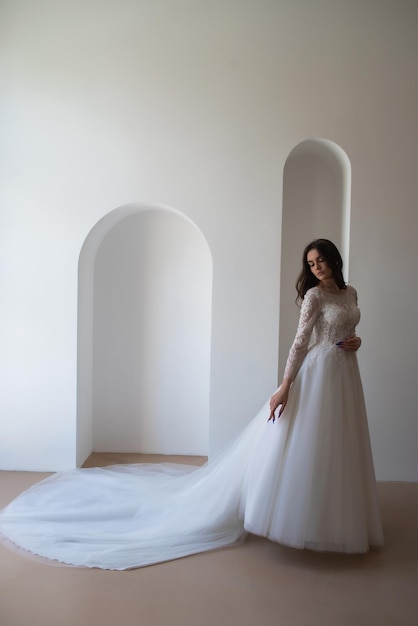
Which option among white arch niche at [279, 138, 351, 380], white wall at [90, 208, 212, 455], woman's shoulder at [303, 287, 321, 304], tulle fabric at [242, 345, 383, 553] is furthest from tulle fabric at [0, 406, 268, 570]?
white arch niche at [279, 138, 351, 380]

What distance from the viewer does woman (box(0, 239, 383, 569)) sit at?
101 inches

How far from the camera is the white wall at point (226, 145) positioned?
12.3ft

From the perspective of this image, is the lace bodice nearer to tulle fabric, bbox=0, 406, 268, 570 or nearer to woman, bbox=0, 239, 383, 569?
woman, bbox=0, 239, 383, 569

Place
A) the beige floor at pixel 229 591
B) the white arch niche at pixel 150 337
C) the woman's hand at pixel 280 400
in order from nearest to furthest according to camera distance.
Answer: the beige floor at pixel 229 591
the woman's hand at pixel 280 400
the white arch niche at pixel 150 337

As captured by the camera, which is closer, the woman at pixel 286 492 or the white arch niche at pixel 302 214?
the woman at pixel 286 492

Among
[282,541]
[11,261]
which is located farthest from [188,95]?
[282,541]

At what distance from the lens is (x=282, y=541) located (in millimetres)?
2547

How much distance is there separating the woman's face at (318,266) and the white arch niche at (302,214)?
4.46 ft

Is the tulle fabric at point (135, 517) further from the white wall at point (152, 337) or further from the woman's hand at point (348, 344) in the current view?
the white wall at point (152, 337)

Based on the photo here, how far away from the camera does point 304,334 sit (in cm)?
273

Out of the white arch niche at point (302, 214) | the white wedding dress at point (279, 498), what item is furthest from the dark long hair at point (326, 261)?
the white arch niche at point (302, 214)

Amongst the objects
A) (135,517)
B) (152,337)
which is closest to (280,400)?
(135,517)

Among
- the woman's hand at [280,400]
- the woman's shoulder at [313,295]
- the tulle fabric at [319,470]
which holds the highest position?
the woman's shoulder at [313,295]

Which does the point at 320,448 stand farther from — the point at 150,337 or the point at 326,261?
the point at 150,337
